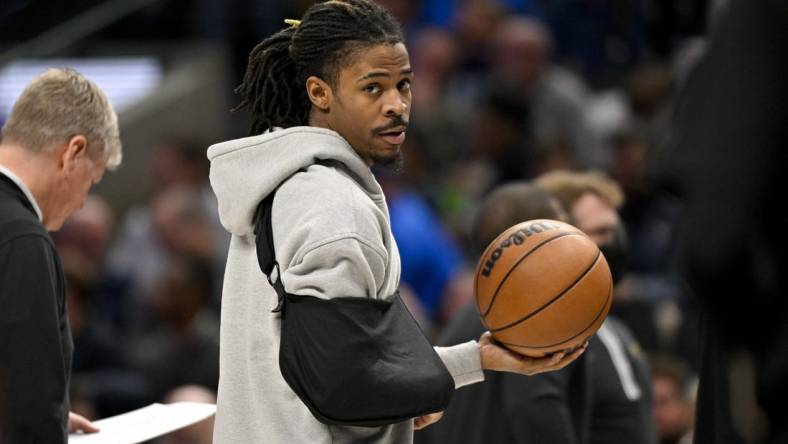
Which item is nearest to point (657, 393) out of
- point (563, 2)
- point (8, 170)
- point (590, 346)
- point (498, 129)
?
point (590, 346)

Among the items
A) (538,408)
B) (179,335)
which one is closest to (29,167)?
(538,408)

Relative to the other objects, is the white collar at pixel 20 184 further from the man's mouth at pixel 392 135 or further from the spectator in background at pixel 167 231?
the spectator in background at pixel 167 231

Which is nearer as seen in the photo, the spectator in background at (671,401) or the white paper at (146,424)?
the white paper at (146,424)

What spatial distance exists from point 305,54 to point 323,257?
0.54 meters

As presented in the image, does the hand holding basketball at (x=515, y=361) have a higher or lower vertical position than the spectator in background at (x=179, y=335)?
higher

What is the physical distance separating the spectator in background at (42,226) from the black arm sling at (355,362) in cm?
73

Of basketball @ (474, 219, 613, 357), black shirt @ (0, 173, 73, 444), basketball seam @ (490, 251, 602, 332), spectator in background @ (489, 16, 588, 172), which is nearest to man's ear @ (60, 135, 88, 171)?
black shirt @ (0, 173, 73, 444)

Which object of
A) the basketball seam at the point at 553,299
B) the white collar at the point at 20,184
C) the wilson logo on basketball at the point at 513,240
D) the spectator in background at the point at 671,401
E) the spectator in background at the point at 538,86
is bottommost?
the spectator in background at the point at 671,401

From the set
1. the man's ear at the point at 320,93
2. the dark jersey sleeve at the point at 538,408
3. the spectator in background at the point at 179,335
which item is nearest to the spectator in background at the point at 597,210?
the dark jersey sleeve at the point at 538,408

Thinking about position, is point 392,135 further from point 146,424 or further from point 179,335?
point 179,335

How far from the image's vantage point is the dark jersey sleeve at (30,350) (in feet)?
10.7

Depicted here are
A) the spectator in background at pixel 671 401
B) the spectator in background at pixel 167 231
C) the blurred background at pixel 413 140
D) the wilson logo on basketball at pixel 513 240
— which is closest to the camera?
the wilson logo on basketball at pixel 513 240

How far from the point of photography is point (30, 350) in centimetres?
329

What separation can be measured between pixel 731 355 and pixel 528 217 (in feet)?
7.22
